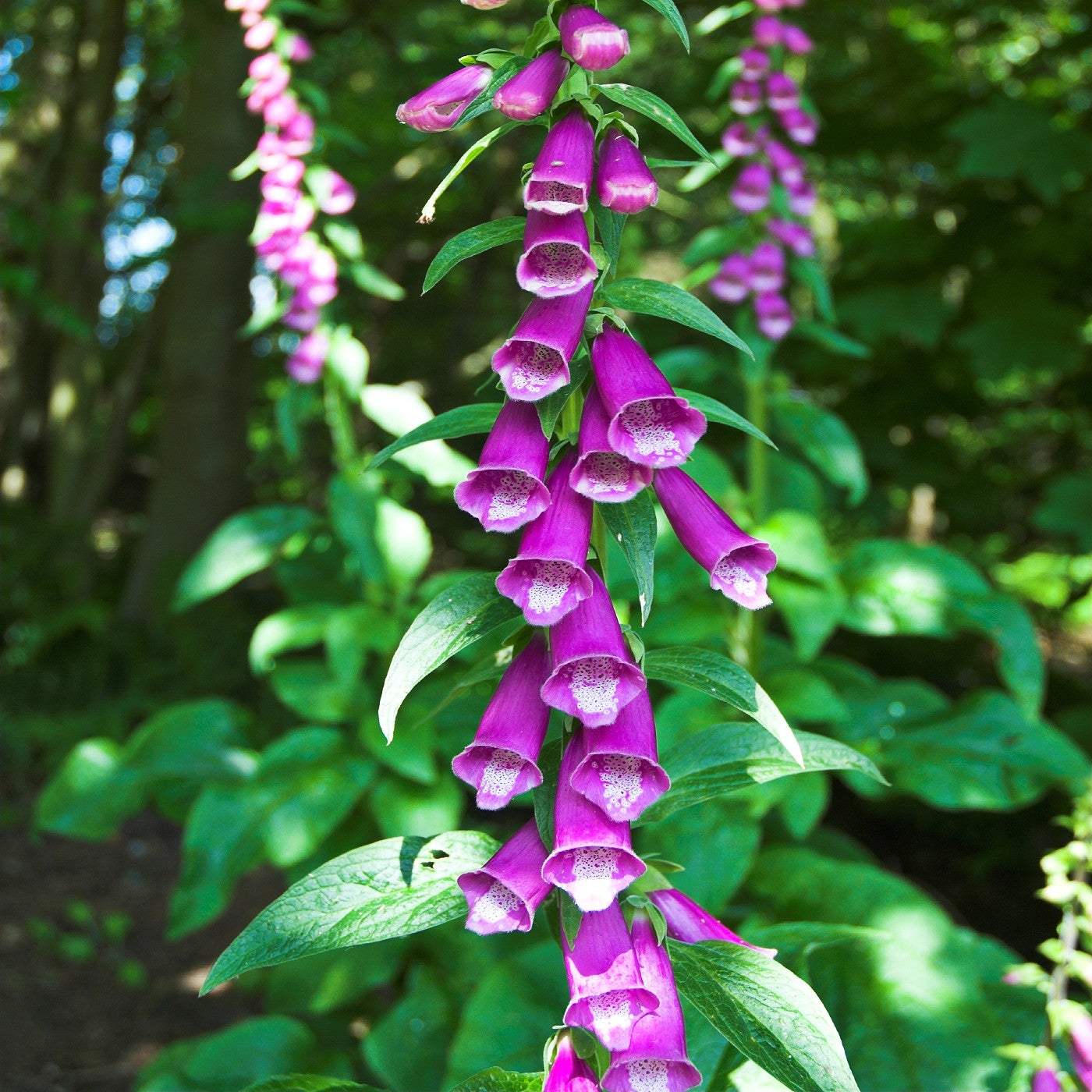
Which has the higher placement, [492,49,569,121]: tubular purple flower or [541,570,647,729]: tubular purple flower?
[492,49,569,121]: tubular purple flower

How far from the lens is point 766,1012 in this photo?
1.07 metres

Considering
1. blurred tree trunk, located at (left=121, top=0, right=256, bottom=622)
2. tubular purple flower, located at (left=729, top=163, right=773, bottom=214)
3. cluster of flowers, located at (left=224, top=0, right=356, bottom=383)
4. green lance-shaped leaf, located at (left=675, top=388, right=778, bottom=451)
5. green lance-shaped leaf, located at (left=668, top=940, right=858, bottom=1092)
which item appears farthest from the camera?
blurred tree trunk, located at (left=121, top=0, right=256, bottom=622)

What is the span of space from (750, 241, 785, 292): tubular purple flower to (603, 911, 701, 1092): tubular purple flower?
2.14 metres

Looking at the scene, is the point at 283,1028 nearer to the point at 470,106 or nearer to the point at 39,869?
the point at 470,106

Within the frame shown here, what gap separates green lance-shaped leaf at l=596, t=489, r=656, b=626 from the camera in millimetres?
1100

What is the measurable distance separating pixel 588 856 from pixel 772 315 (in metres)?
2.14

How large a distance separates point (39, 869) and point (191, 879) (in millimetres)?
2394

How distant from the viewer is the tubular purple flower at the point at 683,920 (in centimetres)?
120

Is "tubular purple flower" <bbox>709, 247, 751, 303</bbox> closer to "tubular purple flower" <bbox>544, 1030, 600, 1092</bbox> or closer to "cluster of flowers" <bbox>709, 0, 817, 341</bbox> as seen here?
"cluster of flowers" <bbox>709, 0, 817, 341</bbox>

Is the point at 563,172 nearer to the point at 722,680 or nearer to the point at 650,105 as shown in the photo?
the point at 650,105

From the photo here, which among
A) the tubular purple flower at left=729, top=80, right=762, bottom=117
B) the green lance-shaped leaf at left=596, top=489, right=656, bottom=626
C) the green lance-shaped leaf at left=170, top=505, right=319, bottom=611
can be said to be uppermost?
the green lance-shaped leaf at left=596, top=489, right=656, bottom=626

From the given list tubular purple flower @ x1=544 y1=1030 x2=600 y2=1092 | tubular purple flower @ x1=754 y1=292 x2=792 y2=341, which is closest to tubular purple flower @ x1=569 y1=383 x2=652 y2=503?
tubular purple flower @ x1=544 y1=1030 x2=600 y2=1092

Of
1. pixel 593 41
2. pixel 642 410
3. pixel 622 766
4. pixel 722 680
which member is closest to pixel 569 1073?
pixel 622 766

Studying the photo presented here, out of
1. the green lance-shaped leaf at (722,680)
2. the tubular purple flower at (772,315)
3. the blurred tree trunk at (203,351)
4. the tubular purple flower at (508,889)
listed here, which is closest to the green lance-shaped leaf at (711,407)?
the green lance-shaped leaf at (722,680)
